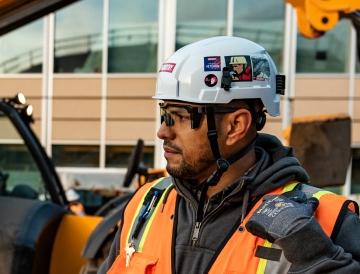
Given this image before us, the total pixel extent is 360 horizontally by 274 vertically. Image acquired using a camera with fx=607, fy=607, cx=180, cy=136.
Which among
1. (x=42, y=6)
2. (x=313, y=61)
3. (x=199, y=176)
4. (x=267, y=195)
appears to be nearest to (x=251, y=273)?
(x=267, y=195)

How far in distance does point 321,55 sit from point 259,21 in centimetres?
145

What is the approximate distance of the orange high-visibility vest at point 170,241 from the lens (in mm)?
1741

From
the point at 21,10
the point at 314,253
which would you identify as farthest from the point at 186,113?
the point at 21,10

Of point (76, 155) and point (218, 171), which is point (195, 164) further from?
point (76, 155)

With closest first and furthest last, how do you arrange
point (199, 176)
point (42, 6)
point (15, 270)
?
point (199, 176) → point (42, 6) → point (15, 270)

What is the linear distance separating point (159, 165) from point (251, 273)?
10278 millimetres

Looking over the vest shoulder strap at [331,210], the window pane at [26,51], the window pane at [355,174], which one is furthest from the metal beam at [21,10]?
the window pane at [355,174]

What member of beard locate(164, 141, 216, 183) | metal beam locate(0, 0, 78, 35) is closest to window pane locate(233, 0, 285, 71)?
metal beam locate(0, 0, 78, 35)

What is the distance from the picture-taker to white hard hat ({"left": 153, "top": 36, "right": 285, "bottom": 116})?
1.98m

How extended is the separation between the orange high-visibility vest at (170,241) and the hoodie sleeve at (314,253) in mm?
99

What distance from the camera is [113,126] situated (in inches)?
488

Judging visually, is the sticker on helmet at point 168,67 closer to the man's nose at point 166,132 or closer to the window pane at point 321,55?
the man's nose at point 166,132

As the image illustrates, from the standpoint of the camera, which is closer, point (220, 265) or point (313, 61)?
point (220, 265)

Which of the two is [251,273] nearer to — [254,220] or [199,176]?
[254,220]
